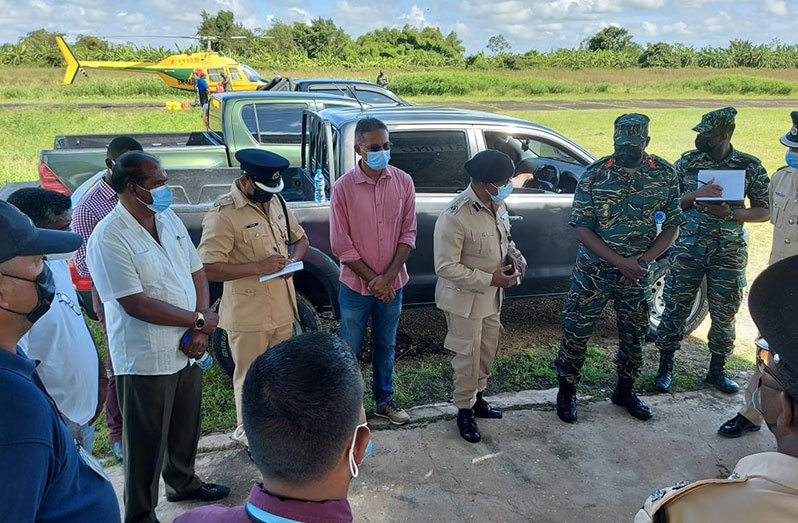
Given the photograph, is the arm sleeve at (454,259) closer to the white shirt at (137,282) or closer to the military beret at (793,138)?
the white shirt at (137,282)

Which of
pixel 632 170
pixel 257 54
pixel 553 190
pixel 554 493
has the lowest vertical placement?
pixel 554 493

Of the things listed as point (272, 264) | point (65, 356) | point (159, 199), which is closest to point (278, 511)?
point (65, 356)

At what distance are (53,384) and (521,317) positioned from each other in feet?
13.9

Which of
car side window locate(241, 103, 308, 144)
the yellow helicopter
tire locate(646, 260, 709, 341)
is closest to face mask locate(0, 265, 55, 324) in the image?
tire locate(646, 260, 709, 341)

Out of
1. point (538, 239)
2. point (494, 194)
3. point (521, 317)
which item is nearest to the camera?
point (494, 194)

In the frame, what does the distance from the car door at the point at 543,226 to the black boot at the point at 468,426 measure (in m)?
1.52

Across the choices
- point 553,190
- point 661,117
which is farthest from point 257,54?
point 553,190

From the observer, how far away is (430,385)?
428 centimetres

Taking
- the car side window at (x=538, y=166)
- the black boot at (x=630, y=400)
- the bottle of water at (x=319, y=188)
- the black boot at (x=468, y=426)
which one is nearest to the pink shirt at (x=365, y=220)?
the bottle of water at (x=319, y=188)

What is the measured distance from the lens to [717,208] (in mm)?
3912

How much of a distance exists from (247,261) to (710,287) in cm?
326

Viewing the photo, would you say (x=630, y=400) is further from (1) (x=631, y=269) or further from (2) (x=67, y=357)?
(2) (x=67, y=357)

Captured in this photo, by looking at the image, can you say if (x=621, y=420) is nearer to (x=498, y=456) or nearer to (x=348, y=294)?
(x=498, y=456)

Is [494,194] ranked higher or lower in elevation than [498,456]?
higher
